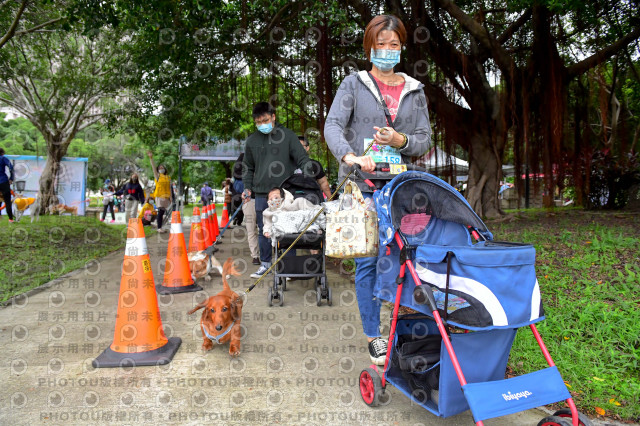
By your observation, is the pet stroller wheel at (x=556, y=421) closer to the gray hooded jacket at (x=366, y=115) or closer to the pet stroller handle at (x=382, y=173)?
the pet stroller handle at (x=382, y=173)

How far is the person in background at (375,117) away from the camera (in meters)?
2.70

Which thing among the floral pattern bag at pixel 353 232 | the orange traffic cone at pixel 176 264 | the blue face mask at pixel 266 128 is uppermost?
the blue face mask at pixel 266 128

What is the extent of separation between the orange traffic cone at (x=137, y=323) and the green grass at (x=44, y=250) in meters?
2.48

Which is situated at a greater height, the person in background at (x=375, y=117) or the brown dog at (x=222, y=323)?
the person in background at (x=375, y=117)

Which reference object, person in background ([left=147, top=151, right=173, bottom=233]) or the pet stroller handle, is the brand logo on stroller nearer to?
the pet stroller handle

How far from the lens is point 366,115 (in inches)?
111

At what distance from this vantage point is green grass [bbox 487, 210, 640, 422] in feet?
8.57

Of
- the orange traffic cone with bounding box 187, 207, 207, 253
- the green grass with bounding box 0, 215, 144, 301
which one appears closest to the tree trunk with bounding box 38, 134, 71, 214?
the green grass with bounding box 0, 215, 144, 301

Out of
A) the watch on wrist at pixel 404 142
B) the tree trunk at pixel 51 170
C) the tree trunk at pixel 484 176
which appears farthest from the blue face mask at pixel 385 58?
the tree trunk at pixel 51 170

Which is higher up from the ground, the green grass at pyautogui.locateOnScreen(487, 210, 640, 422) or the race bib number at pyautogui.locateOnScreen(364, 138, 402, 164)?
the race bib number at pyautogui.locateOnScreen(364, 138, 402, 164)

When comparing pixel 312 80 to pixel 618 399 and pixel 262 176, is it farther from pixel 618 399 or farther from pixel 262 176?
pixel 618 399

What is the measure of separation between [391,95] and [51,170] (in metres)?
18.3

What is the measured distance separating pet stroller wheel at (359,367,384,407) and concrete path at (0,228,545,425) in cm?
6

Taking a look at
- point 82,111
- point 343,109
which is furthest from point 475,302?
point 82,111
